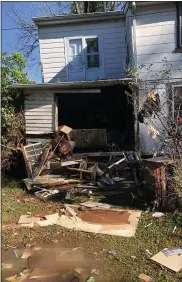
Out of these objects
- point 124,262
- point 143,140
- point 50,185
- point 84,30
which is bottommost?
point 124,262

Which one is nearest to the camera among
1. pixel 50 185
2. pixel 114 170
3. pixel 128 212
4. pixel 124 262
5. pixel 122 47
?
pixel 124 262

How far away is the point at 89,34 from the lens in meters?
12.3

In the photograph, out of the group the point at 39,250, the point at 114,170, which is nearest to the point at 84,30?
the point at 114,170

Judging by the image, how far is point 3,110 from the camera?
1007 cm

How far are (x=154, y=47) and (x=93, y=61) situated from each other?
292cm

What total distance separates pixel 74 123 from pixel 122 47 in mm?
4207

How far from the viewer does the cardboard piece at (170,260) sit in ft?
14.8

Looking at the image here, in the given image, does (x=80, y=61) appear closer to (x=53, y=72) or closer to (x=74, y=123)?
(x=53, y=72)

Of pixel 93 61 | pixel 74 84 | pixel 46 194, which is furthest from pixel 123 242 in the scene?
pixel 93 61

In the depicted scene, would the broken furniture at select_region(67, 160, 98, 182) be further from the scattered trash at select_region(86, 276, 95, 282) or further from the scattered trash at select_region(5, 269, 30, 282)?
the scattered trash at select_region(86, 276, 95, 282)

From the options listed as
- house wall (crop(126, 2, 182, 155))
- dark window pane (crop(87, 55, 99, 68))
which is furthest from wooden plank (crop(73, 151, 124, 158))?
dark window pane (crop(87, 55, 99, 68))

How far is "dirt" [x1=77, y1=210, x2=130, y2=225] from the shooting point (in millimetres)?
6242

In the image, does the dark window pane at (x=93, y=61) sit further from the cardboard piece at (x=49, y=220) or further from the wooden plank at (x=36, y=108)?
the cardboard piece at (x=49, y=220)

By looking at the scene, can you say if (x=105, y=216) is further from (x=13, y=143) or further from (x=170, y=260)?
(x=13, y=143)
